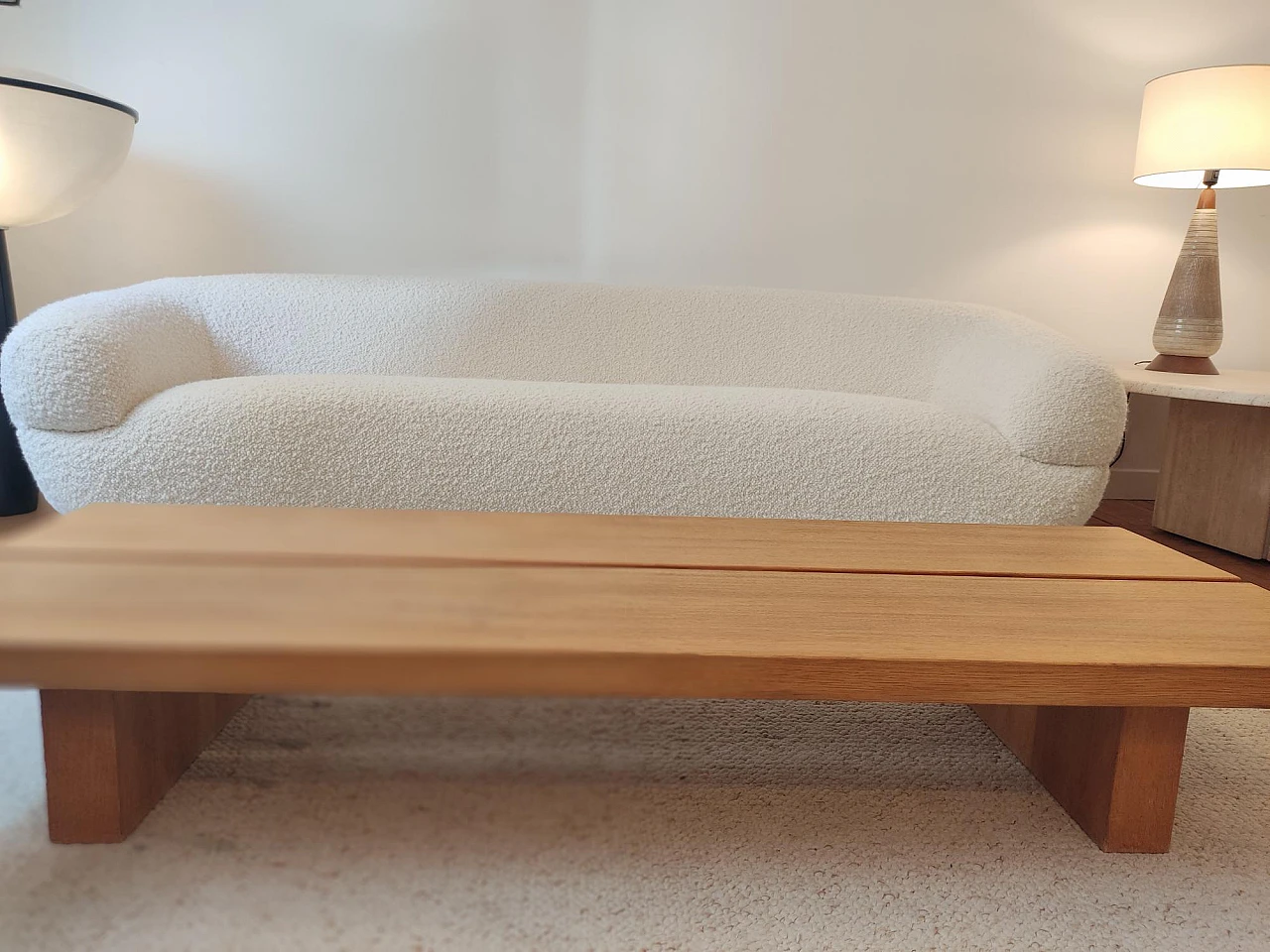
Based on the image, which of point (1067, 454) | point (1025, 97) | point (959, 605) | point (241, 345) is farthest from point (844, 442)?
point (1025, 97)

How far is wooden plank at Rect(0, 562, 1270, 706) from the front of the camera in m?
0.52

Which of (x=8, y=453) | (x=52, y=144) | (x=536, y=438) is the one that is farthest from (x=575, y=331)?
(x=8, y=453)

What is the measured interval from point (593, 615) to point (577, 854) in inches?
9.6

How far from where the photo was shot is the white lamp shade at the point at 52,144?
1.39m

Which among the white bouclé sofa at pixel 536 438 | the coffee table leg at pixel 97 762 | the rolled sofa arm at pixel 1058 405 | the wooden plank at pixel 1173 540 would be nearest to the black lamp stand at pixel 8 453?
the white bouclé sofa at pixel 536 438

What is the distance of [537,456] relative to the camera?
1.12 meters

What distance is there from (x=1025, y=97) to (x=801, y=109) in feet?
1.77

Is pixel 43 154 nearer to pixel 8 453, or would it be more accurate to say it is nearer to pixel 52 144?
pixel 52 144

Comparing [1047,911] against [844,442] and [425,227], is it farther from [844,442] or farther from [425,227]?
[425,227]

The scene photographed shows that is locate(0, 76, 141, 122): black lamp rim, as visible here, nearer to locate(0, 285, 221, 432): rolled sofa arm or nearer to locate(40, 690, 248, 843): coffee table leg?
locate(0, 285, 221, 432): rolled sofa arm

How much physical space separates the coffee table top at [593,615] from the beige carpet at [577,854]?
0.38ft

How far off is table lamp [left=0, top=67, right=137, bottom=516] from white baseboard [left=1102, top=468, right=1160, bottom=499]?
7.81ft

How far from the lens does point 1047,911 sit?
67cm

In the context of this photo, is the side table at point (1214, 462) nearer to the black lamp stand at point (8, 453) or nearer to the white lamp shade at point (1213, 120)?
the white lamp shade at point (1213, 120)
